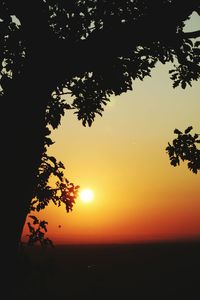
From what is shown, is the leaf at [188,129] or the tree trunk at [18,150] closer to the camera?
the tree trunk at [18,150]

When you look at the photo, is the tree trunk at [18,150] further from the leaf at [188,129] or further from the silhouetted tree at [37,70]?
the leaf at [188,129]

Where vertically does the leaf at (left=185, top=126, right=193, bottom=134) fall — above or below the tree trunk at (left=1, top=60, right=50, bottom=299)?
above

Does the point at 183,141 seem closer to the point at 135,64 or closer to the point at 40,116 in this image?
the point at 135,64

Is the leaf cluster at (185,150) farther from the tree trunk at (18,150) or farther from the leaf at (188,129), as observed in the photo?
the tree trunk at (18,150)

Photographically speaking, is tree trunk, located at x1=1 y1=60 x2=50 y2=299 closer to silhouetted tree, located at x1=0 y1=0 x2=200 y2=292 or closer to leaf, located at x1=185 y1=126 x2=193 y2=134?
silhouetted tree, located at x1=0 y1=0 x2=200 y2=292

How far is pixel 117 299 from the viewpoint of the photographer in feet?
133

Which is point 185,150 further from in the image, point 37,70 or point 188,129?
point 37,70

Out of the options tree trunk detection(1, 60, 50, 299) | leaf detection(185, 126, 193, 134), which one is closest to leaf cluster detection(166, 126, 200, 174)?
leaf detection(185, 126, 193, 134)

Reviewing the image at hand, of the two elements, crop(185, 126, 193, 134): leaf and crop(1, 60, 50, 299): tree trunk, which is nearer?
crop(1, 60, 50, 299): tree trunk

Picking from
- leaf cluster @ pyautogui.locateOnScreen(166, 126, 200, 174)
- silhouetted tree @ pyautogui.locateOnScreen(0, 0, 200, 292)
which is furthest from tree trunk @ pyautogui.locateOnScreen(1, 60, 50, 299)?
leaf cluster @ pyautogui.locateOnScreen(166, 126, 200, 174)

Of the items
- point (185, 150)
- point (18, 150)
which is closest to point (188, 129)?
point (185, 150)

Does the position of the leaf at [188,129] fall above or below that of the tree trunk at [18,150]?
above

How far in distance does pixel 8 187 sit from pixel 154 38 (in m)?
2.49

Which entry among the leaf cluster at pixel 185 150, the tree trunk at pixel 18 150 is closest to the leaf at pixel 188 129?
the leaf cluster at pixel 185 150
